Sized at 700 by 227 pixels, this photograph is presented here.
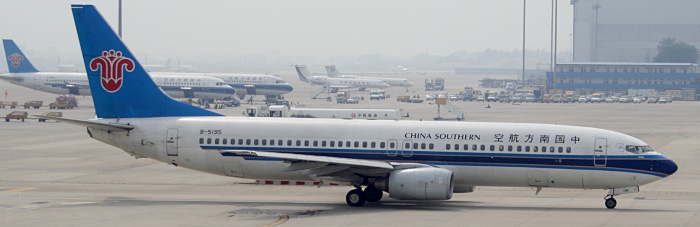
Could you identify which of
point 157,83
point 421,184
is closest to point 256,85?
point 157,83

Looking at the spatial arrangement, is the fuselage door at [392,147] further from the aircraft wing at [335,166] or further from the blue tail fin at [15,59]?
the blue tail fin at [15,59]

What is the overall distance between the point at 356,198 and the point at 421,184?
273cm

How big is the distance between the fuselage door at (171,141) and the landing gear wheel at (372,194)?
7808mm

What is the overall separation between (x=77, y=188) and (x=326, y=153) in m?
11.7

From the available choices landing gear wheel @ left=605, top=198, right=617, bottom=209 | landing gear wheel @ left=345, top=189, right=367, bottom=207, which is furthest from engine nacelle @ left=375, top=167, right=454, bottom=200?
landing gear wheel @ left=605, top=198, right=617, bottom=209

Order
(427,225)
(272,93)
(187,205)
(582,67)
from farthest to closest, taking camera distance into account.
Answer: (582,67) → (272,93) → (187,205) → (427,225)

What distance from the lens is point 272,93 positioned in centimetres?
14025

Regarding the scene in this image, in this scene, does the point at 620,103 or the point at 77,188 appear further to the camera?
the point at 620,103

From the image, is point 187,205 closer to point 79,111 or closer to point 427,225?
point 427,225

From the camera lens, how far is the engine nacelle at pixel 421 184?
36062mm

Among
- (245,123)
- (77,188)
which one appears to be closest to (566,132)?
(245,123)

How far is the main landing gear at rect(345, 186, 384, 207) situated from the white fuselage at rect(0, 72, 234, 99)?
86.9m

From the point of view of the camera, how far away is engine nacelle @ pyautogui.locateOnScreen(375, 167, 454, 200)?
118 feet

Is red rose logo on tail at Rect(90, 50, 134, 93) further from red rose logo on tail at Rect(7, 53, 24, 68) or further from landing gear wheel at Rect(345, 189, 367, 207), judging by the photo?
red rose logo on tail at Rect(7, 53, 24, 68)
